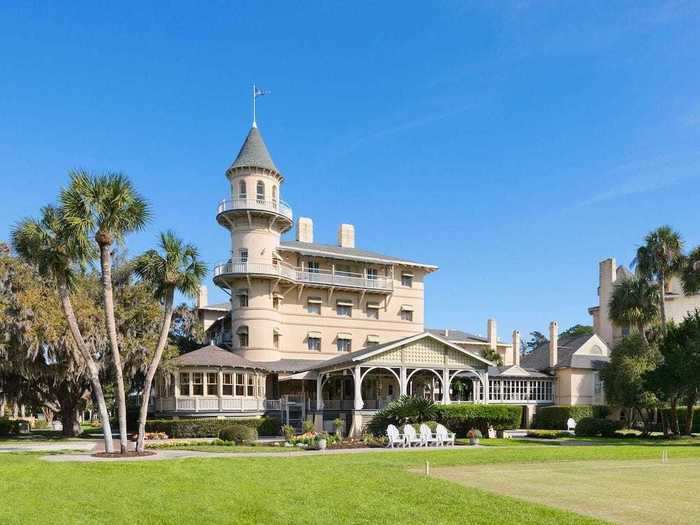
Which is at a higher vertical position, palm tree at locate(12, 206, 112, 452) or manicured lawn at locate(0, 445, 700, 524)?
palm tree at locate(12, 206, 112, 452)

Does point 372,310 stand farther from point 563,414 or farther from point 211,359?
point 211,359

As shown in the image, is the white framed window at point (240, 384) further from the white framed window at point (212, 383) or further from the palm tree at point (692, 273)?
the palm tree at point (692, 273)

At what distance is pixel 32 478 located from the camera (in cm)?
1664

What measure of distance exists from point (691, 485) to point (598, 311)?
49223 millimetres

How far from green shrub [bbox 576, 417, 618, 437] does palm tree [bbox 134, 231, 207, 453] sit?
2547cm

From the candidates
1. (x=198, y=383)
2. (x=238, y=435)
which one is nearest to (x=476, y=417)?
(x=238, y=435)

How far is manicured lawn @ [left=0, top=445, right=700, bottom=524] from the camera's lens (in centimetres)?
1174

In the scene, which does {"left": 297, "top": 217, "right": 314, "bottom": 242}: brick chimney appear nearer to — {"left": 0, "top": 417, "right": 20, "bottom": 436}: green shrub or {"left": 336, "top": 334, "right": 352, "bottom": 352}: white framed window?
{"left": 336, "top": 334, "right": 352, "bottom": 352}: white framed window

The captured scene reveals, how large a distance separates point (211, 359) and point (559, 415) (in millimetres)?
25882

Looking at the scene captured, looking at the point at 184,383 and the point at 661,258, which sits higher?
the point at 661,258

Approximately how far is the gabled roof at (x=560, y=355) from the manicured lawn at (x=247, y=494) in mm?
33854

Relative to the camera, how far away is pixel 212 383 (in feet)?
138

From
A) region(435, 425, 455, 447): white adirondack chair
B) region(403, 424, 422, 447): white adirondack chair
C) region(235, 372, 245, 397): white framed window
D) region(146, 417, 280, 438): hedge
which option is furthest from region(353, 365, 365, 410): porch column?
region(403, 424, 422, 447): white adirondack chair

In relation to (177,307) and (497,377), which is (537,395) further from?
(177,307)
